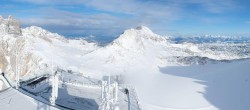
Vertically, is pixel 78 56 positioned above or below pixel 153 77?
above

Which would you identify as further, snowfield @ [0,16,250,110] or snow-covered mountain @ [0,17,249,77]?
snow-covered mountain @ [0,17,249,77]

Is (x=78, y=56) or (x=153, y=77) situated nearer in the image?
(x=153, y=77)

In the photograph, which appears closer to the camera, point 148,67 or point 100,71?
point 100,71

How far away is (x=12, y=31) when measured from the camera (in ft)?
383

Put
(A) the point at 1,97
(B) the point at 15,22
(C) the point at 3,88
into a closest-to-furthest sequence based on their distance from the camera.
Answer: (A) the point at 1,97
(C) the point at 3,88
(B) the point at 15,22

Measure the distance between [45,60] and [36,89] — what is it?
3341 inches

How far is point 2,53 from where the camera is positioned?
100m

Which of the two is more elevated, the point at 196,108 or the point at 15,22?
the point at 15,22

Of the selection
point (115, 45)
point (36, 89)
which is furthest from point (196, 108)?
point (115, 45)

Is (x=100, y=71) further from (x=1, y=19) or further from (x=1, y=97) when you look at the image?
(x=1, y=97)

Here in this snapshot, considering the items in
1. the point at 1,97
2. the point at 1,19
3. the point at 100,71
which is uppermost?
the point at 1,19

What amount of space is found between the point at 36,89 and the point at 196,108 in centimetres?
3089

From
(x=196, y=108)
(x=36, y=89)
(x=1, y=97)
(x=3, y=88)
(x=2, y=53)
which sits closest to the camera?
(x=1, y=97)

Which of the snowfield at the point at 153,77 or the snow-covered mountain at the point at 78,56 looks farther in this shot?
the snow-covered mountain at the point at 78,56
